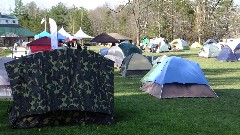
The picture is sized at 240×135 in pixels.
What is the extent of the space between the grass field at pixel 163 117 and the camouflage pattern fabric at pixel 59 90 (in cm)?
26

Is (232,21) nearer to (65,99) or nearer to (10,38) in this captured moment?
(10,38)

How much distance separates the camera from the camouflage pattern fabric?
761cm

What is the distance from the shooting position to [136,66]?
17141 millimetres

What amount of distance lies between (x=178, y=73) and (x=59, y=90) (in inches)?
190

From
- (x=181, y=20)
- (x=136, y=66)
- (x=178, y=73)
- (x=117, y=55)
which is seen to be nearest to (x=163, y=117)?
(x=178, y=73)

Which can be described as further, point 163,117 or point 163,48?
point 163,48

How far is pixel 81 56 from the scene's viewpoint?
8039 millimetres

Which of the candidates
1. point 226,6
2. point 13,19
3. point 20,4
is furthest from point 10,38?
point 226,6

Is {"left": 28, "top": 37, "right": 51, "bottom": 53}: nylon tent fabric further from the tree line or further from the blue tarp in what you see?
the tree line

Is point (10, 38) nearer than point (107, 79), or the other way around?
point (107, 79)

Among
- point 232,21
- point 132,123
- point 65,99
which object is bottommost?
point 132,123

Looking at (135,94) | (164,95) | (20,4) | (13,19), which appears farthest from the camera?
(20,4)

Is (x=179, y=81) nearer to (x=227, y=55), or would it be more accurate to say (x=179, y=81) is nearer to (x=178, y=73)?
(x=178, y=73)

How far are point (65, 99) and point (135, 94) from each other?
15.5ft
